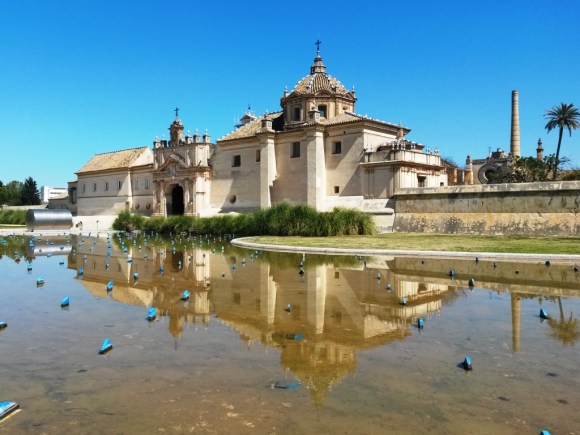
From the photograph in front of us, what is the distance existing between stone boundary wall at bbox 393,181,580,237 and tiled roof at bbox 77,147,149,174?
34426 mm

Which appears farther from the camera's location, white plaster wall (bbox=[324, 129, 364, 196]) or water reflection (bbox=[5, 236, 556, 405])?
white plaster wall (bbox=[324, 129, 364, 196])

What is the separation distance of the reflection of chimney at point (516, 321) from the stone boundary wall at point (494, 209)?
17.8 metres

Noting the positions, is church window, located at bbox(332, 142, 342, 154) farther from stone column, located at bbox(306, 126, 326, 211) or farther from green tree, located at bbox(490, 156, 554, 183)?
green tree, located at bbox(490, 156, 554, 183)

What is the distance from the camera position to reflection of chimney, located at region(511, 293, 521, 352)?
8297 mm

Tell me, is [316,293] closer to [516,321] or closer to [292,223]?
[516,321]

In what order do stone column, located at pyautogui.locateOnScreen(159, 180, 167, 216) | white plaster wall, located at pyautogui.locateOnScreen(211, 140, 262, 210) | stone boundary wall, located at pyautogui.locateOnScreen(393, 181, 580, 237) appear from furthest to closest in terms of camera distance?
stone column, located at pyautogui.locateOnScreen(159, 180, 167, 216)
white plaster wall, located at pyautogui.locateOnScreen(211, 140, 262, 210)
stone boundary wall, located at pyautogui.locateOnScreen(393, 181, 580, 237)

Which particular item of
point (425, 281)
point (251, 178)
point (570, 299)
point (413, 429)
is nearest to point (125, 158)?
point (251, 178)

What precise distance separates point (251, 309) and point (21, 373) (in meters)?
5.02

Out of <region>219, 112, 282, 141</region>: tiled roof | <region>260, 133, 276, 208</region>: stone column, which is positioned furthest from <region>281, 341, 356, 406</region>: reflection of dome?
<region>219, 112, 282, 141</region>: tiled roof

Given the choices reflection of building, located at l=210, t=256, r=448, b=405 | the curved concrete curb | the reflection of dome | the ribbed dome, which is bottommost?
the reflection of dome

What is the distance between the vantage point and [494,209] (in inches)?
1182

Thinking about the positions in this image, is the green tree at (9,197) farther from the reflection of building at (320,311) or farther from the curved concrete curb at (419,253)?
the reflection of building at (320,311)

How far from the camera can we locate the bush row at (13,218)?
198ft

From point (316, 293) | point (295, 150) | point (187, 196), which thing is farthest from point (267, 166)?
point (316, 293)
